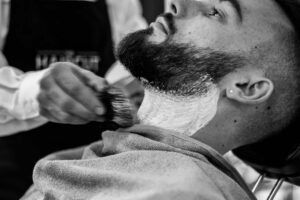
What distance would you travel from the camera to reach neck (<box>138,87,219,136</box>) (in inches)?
50.8

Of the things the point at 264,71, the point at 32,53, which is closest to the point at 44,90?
the point at 32,53

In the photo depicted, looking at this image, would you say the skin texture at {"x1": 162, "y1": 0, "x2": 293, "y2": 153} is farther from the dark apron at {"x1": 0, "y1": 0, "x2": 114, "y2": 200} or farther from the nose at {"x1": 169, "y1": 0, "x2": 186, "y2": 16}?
the dark apron at {"x1": 0, "y1": 0, "x2": 114, "y2": 200}

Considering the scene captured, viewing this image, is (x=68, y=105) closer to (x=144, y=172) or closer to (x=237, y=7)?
(x=144, y=172)

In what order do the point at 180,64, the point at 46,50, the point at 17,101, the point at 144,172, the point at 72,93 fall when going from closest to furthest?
1. the point at 144,172
2. the point at 180,64
3. the point at 72,93
4. the point at 17,101
5. the point at 46,50

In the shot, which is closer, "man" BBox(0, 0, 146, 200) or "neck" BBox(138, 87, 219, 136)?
"neck" BBox(138, 87, 219, 136)

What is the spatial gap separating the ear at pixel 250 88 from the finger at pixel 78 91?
34 centimetres

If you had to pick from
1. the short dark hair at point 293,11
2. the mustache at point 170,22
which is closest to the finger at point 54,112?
the mustache at point 170,22

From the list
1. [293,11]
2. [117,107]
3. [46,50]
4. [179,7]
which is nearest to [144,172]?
[117,107]

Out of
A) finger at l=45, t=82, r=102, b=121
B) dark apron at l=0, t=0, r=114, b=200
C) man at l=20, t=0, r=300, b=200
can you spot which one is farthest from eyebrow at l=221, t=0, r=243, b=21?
dark apron at l=0, t=0, r=114, b=200

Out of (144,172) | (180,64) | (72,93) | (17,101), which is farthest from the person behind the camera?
A: (17,101)

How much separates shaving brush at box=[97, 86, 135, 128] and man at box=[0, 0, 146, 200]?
46cm

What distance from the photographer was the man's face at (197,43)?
50.0 inches

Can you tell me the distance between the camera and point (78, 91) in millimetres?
1354

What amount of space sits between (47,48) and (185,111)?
Result: 803 millimetres
